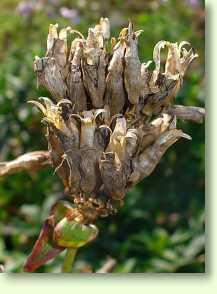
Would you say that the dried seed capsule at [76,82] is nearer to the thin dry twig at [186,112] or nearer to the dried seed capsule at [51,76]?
the dried seed capsule at [51,76]

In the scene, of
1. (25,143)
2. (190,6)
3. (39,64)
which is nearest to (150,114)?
(39,64)

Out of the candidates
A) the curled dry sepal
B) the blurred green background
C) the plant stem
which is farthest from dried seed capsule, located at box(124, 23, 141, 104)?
the blurred green background

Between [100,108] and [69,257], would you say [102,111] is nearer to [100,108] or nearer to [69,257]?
[100,108]

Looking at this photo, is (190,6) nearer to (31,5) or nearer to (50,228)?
(31,5)

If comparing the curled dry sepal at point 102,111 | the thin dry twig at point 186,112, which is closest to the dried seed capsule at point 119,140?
the curled dry sepal at point 102,111

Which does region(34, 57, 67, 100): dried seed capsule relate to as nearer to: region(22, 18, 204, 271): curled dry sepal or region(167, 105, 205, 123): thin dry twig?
region(22, 18, 204, 271): curled dry sepal

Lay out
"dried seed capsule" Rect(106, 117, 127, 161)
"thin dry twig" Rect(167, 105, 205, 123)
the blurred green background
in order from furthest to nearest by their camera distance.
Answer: the blurred green background < "thin dry twig" Rect(167, 105, 205, 123) < "dried seed capsule" Rect(106, 117, 127, 161)

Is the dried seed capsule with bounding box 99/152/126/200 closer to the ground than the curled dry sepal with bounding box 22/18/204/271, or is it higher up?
closer to the ground

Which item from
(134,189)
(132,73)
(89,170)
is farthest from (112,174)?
(134,189)
